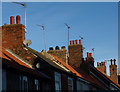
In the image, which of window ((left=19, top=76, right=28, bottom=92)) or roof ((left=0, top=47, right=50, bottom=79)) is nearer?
roof ((left=0, top=47, right=50, bottom=79))

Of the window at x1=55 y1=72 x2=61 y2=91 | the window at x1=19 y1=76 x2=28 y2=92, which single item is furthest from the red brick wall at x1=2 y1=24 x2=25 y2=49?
the window at x1=19 y1=76 x2=28 y2=92

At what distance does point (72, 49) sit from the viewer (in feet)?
142

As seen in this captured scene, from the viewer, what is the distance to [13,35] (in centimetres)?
2725

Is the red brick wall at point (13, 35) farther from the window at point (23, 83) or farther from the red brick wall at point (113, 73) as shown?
the red brick wall at point (113, 73)

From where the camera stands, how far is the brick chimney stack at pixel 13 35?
26797mm

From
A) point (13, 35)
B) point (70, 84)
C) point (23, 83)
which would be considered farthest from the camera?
point (70, 84)

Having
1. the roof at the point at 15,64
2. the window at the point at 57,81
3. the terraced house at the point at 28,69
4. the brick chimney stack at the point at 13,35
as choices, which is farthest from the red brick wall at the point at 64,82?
the brick chimney stack at the point at 13,35

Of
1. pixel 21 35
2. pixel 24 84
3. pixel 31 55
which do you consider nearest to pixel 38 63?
pixel 31 55

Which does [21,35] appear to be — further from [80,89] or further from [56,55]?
[56,55]

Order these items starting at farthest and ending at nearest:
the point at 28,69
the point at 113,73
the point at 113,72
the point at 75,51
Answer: the point at 113,72
the point at 113,73
the point at 75,51
the point at 28,69

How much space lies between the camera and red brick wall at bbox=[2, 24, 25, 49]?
26797mm

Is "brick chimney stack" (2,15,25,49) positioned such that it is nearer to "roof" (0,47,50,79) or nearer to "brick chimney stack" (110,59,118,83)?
"roof" (0,47,50,79)

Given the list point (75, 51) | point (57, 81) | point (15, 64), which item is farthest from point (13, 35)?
point (75, 51)

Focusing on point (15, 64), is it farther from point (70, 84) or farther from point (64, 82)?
point (70, 84)
